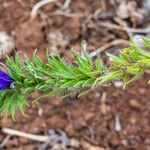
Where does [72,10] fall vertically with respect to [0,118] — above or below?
above

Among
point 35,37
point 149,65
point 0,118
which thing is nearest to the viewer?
point 149,65

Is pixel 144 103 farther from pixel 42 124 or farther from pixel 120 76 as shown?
pixel 120 76

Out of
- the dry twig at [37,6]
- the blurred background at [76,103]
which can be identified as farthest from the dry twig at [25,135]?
the dry twig at [37,6]

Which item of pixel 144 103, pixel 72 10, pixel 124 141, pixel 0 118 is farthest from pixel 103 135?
pixel 72 10

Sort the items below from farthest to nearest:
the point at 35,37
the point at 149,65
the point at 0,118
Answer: the point at 35,37 → the point at 0,118 → the point at 149,65

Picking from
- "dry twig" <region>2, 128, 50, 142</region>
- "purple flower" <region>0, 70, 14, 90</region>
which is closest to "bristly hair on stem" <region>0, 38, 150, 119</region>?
"purple flower" <region>0, 70, 14, 90</region>

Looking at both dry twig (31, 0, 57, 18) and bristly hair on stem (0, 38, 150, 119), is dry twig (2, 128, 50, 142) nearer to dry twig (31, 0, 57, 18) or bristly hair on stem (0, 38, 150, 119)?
dry twig (31, 0, 57, 18)

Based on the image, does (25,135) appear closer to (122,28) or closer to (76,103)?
(76,103)
